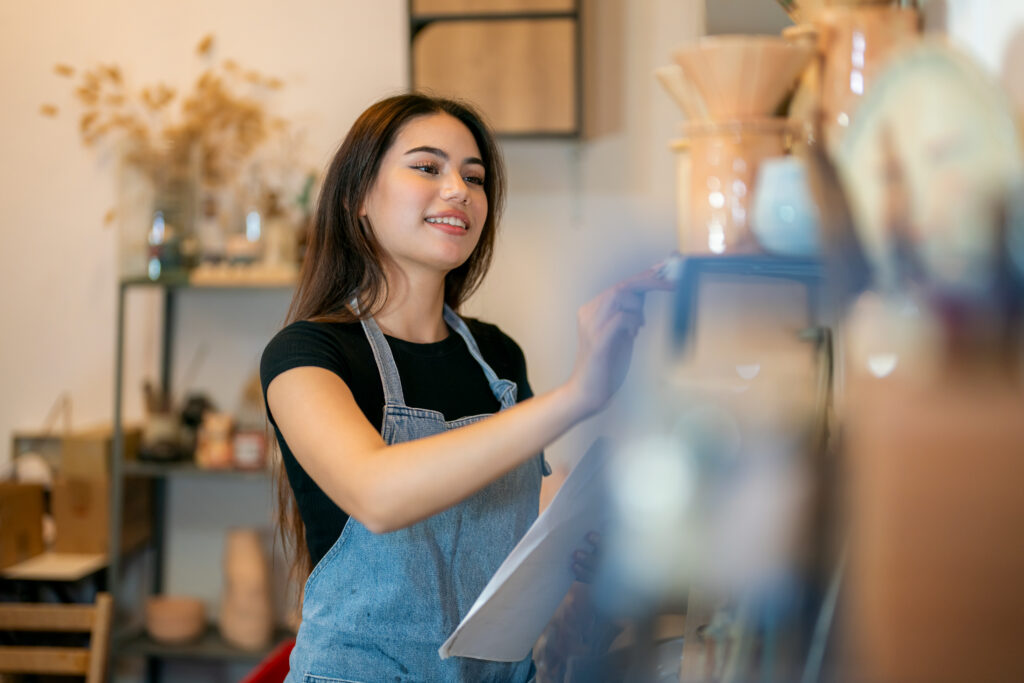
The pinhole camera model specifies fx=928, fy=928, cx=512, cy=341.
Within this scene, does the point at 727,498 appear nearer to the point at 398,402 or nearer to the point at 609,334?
the point at 609,334

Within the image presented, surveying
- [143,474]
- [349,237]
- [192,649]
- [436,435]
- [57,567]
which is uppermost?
[349,237]

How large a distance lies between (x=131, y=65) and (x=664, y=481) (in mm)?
2979

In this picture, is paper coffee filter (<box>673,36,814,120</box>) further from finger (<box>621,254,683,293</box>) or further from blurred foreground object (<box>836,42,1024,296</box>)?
blurred foreground object (<box>836,42,1024,296</box>)

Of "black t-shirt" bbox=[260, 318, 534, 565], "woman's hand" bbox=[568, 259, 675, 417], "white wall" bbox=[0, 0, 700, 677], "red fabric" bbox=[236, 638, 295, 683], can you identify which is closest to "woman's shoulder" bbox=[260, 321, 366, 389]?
"black t-shirt" bbox=[260, 318, 534, 565]

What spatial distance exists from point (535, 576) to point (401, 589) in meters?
0.34

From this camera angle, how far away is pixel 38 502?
2859mm

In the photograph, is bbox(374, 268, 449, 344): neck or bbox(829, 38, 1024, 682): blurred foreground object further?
bbox(374, 268, 449, 344): neck

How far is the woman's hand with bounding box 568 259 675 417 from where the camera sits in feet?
2.35

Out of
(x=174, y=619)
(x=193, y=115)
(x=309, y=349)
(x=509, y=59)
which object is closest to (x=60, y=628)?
(x=174, y=619)

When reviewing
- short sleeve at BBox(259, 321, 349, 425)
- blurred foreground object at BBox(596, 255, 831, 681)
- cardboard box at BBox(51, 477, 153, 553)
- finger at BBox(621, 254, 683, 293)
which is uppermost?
finger at BBox(621, 254, 683, 293)

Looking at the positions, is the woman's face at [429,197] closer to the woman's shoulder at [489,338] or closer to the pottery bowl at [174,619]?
the woman's shoulder at [489,338]

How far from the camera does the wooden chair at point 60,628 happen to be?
2600mm

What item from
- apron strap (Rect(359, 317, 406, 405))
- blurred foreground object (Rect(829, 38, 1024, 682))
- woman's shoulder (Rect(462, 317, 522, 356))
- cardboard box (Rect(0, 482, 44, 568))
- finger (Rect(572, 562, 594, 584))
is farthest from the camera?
cardboard box (Rect(0, 482, 44, 568))

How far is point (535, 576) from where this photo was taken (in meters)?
0.94
